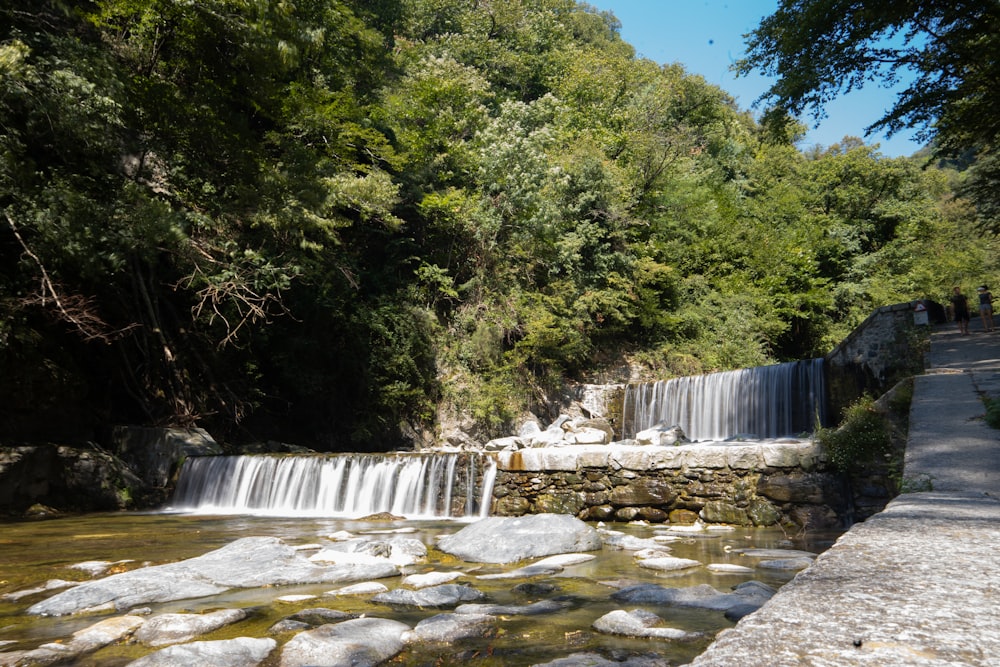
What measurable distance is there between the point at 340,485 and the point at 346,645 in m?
7.59

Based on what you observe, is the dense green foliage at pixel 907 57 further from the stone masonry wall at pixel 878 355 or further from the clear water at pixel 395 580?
the clear water at pixel 395 580

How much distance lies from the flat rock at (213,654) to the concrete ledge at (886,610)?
243 centimetres

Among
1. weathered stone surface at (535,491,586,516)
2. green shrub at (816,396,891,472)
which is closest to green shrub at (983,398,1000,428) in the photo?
green shrub at (816,396,891,472)

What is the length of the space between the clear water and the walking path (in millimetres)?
1069

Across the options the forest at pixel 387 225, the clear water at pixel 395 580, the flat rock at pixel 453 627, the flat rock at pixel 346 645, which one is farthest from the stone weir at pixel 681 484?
the forest at pixel 387 225

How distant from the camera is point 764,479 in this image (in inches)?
297

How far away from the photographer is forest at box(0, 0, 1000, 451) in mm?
9688

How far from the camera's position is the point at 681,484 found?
7.93 meters

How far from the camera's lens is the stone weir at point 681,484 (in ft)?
23.9

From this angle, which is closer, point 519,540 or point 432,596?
point 432,596

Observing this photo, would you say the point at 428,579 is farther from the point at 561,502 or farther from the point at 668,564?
the point at 561,502

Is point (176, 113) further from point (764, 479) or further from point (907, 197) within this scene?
point (907, 197)

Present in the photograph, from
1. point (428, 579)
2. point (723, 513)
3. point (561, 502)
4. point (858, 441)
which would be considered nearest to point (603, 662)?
point (428, 579)

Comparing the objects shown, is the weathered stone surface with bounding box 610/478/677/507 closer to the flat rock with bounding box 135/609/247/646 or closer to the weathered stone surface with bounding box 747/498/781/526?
the weathered stone surface with bounding box 747/498/781/526
